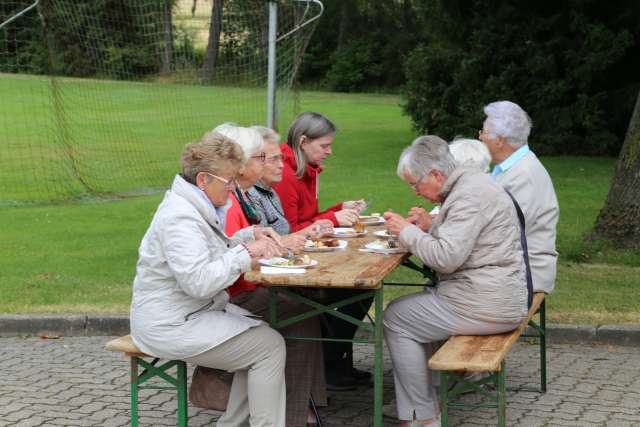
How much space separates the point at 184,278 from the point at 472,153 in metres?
2.08

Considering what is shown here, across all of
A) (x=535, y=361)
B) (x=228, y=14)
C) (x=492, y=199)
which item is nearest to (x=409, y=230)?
(x=492, y=199)

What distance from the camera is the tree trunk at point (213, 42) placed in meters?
15.4

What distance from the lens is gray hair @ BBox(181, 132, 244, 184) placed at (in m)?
4.63

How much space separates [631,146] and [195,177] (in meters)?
6.54

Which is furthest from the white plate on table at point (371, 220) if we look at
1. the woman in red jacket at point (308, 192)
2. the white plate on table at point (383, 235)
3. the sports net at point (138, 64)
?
the sports net at point (138, 64)

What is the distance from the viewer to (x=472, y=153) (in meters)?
5.79

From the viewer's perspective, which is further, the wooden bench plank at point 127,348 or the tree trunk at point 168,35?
the tree trunk at point 168,35

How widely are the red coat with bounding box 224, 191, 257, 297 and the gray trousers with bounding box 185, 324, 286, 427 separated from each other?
2.11 feet

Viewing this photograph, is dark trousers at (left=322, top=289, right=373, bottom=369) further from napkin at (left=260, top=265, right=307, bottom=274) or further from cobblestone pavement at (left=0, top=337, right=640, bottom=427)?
napkin at (left=260, top=265, right=307, bottom=274)

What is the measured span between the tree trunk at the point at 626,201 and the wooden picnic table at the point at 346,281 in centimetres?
517

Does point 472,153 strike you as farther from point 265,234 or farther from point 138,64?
point 138,64

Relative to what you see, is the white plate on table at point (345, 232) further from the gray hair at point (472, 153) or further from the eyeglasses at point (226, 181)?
Result: the eyeglasses at point (226, 181)

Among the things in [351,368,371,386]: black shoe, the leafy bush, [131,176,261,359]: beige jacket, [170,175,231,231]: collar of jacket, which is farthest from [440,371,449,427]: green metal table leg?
the leafy bush

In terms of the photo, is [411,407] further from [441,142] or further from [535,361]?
[535,361]
